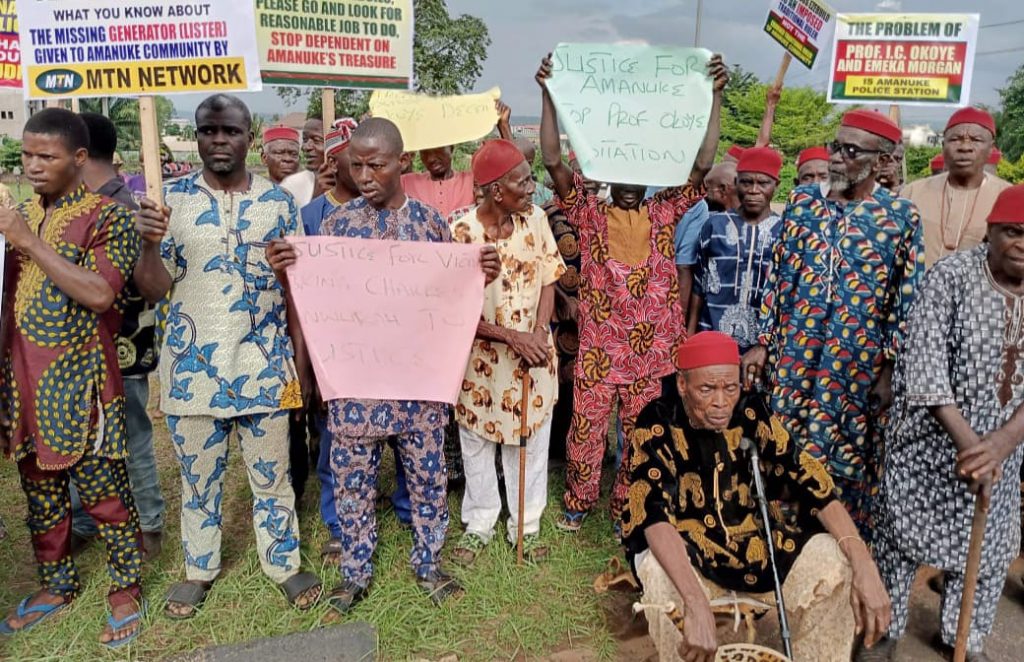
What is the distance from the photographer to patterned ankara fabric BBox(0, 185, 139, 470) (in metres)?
2.95

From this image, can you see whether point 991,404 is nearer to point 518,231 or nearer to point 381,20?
point 518,231

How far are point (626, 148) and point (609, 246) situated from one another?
504 millimetres

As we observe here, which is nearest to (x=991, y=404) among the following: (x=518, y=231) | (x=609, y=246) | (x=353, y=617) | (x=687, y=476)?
(x=687, y=476)

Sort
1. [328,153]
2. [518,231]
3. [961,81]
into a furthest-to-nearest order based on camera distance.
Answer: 1. [961,81]
2. [328,153]
3. [518,231]

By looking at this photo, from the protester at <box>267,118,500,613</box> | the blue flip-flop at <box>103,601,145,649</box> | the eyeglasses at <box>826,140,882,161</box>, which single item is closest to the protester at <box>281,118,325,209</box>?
the protester at <box>267,118,500,613</box>

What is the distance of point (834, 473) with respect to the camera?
11.6ft

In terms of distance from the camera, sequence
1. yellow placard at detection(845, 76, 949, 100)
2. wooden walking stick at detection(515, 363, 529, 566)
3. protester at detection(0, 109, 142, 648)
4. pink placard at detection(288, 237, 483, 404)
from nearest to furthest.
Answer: protester at detection(0, 109, 142, 648)
pink placard at detection(288, 237, 483, 404)
wooden walking stick at detection(515, 363, 529, 566)
yellow placard at detection(845, 76, 949, 100)

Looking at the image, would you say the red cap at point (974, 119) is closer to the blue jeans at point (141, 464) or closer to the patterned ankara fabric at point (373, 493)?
the patterned ankara fabric at point (373, 493)

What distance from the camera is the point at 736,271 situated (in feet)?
13.1

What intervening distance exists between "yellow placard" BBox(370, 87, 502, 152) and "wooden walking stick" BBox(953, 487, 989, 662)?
3.25 m

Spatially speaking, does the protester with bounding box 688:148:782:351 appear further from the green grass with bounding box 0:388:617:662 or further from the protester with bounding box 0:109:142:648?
the protester with bounding box 0:109:142:648

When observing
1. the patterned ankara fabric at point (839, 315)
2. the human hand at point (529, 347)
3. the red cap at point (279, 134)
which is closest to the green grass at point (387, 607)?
the human hand at point (529, 347)

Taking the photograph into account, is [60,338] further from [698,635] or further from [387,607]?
[698,635]

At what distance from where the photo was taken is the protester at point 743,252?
13.0ft
